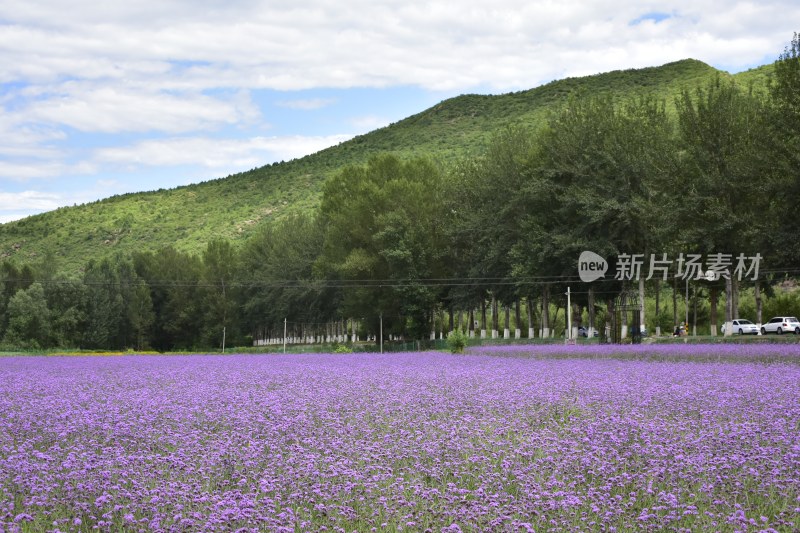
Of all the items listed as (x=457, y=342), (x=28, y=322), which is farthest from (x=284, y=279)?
(x=457, y=342)

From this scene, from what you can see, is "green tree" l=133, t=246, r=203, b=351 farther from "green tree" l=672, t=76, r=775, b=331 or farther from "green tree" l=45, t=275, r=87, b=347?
"green tree" l=672, t=76, r=775, b=331

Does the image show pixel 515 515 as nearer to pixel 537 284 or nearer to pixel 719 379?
pixel 719 379

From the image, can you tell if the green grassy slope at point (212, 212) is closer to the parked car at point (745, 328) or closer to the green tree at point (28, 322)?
the green tree at point (28, 322)

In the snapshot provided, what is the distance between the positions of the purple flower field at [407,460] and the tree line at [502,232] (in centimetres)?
3874

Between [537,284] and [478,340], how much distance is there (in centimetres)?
910

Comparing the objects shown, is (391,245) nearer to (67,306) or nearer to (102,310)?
(102,310)

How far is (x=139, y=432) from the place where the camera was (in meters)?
13.1

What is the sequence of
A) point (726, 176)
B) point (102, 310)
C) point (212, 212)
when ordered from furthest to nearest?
point (212, 212), point (102, 310), point (726, 176)

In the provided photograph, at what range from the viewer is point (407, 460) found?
11.3 m

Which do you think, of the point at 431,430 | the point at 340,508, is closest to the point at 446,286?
the point at 431,430

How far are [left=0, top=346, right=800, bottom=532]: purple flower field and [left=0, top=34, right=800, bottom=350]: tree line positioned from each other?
38.7 metres

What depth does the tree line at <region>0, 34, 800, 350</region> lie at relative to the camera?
2184 inches

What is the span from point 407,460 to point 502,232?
209 ft

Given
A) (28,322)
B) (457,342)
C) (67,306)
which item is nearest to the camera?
(457,342)
